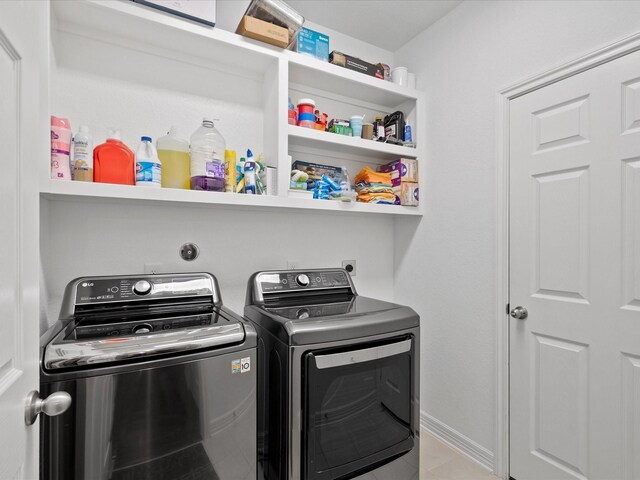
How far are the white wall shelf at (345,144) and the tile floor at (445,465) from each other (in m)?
1.90

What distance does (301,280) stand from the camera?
1.82 m

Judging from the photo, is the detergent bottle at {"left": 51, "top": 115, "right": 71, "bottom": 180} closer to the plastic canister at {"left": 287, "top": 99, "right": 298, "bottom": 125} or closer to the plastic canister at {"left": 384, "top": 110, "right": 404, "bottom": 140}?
the plastic canister at {"left": 287, "top": 99, "right": 298, "bottom": 125}

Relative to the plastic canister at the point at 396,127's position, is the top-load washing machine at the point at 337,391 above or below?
below

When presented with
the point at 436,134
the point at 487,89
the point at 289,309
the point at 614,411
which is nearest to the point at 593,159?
the point at 487,89

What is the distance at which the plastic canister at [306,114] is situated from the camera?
1.89 metres

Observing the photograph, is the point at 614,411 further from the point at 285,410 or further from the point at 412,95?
the point at 412,95

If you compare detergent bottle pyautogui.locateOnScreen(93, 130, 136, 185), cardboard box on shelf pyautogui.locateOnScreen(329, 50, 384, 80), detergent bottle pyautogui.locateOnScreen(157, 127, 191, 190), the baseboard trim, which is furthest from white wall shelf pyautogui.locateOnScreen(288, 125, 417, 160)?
the baseboard trim

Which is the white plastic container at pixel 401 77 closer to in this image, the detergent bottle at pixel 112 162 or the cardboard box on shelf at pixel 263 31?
the cardboard box on shelf at pixel 263 31

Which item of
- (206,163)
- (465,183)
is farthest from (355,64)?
(206,163)

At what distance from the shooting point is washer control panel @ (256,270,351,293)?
5.71 feet

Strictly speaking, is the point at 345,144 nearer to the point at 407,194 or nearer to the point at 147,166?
the point at 407,194

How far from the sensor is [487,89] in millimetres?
1885

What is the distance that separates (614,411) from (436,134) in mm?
1706

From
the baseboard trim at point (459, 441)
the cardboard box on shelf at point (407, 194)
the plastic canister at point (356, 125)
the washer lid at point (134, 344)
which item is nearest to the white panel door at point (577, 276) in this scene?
the baseboard trim at point (459, 441)
